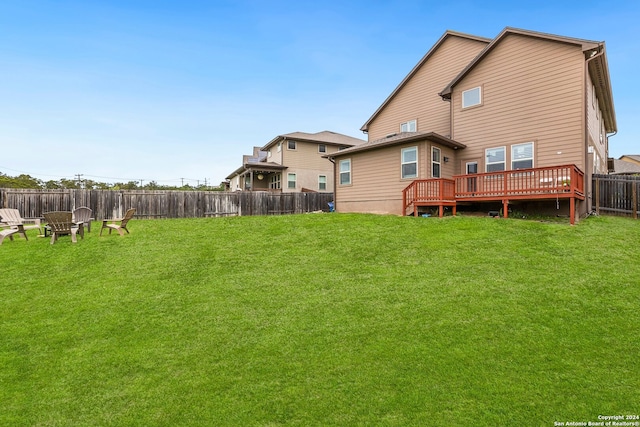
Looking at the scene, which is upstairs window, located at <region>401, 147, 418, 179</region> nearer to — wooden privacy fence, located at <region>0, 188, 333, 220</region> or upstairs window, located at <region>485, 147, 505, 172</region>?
upstairs window, located at <region>485, 147, 505, 172</region>

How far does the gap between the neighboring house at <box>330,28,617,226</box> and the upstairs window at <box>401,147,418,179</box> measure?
0.05 metres

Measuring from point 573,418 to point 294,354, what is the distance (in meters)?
2.67

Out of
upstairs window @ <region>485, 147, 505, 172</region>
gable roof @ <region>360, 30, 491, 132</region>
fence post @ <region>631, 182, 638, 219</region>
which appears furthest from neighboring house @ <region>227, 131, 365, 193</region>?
fence post @ <region>631, 182, 638, 219</region>

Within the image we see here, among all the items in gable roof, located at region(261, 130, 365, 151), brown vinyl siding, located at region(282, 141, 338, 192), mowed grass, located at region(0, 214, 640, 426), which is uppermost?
gable roof, located at region(261, 130, 365, 151)

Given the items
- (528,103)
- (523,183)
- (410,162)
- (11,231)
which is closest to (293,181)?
(410,162)

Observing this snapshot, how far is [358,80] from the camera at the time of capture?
1015 inches

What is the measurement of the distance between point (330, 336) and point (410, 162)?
11567mm

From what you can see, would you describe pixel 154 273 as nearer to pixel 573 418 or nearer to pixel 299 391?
pixel 299 391

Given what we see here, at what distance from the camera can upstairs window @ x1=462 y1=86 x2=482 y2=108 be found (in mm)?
14069

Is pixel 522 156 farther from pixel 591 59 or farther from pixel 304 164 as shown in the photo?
pixel 304 164

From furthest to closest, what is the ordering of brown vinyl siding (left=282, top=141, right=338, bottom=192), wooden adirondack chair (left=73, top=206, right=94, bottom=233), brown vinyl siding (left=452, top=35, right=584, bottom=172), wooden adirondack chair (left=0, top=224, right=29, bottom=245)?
brown vinyl siding (left=282, top=141, right=338, bottom=192), wooden adirondack chair (left=73, top=206, right=94, bottom=233), brown vinyl siding (left=452, top=35, right=584, bottom=172), wooden adirondack chair (left=0, top=224, right=29, bottom=245)

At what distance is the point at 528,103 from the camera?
12.5 m

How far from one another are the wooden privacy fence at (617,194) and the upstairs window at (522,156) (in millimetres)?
3182

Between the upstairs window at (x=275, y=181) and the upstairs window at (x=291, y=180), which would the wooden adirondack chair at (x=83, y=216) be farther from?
the upstairs window at (x=275, y=181)
